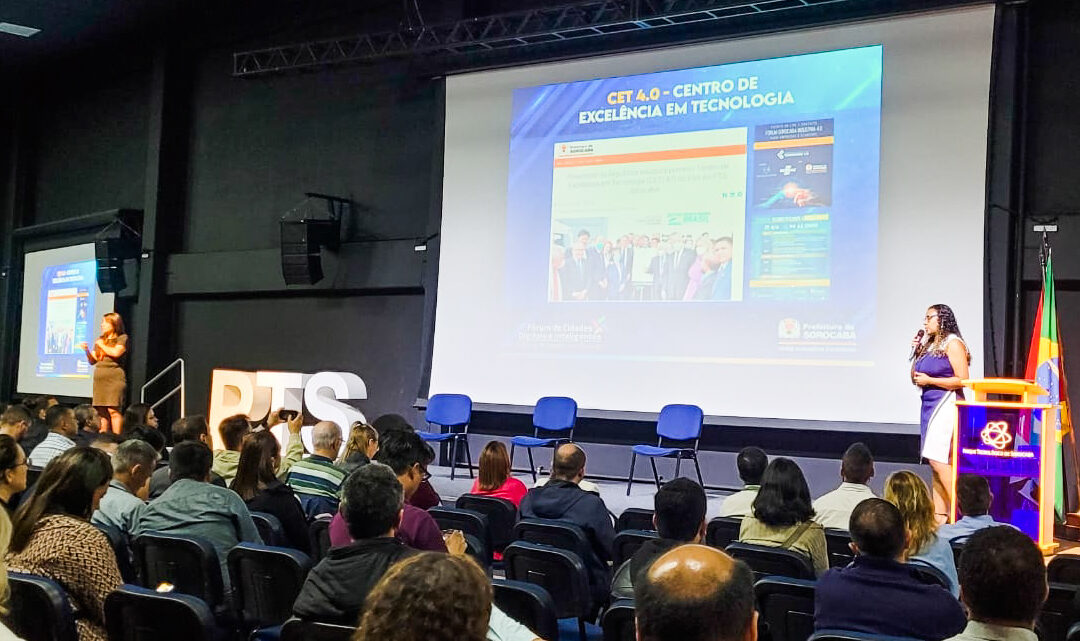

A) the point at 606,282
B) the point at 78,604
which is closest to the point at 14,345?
the point at 606,282

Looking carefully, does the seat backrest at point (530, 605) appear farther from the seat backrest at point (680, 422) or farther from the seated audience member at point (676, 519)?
the seat backrest at point (680, 422)

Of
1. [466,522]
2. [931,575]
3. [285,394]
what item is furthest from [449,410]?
[931,575]

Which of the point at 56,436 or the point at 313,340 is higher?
the point at 313,340

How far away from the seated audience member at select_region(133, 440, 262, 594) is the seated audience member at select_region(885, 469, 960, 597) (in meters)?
2.23

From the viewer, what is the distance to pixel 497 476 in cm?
463

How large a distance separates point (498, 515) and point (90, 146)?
11.6 m

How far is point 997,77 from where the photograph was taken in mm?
6723

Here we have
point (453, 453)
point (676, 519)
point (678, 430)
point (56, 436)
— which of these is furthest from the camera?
point (453, 453)

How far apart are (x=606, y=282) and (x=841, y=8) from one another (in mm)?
2789

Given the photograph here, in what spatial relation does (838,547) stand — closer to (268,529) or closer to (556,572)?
(556,572)

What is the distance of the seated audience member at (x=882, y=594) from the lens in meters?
2.37

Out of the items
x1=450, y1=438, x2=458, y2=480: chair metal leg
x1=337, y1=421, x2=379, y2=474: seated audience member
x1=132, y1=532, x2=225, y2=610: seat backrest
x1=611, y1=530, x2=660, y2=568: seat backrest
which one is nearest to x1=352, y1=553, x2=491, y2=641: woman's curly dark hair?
x1=132, y1=532, x2=225, y2=610: seat backrest

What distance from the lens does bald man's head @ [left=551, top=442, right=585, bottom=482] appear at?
13.2 feet

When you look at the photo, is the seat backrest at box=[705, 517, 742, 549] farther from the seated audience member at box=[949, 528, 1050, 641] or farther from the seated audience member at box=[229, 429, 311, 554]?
the seated audience member at box=[949, 528, 1050, 641]
